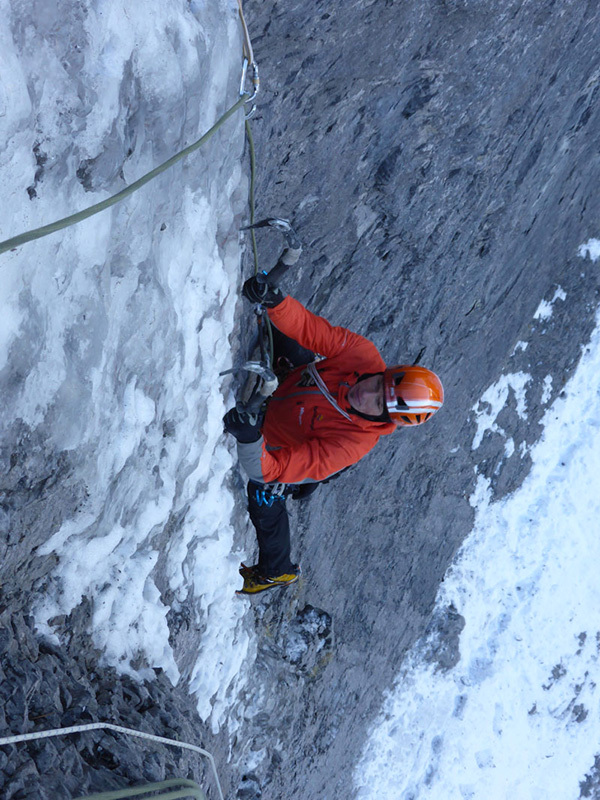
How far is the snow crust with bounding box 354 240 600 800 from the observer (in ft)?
21.6

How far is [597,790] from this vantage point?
7125 mm

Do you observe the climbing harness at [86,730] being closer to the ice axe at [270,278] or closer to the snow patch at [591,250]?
the ice axe at [270,278]

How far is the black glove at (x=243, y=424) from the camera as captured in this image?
3445mm

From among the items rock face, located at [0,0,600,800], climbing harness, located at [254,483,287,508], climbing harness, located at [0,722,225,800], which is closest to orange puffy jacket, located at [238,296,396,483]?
climbing harness, located at [254,483,287,508]

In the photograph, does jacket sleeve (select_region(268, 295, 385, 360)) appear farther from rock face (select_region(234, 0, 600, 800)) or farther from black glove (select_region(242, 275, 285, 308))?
rock face (select_region(234, 0, 600, 800))

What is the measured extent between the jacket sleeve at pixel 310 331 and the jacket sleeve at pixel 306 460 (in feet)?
2.02

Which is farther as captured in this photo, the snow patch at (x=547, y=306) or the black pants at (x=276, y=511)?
the snow patch at (x=547, y=306)

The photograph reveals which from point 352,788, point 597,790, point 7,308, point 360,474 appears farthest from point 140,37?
point 597,790

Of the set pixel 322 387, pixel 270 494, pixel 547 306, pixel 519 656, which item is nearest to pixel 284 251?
pixel 322 387

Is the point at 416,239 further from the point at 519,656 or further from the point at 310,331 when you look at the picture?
the point at 519,656

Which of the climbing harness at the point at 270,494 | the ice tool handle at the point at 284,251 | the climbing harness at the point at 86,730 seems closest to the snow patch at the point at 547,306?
the climbing harness at the point at 270,494

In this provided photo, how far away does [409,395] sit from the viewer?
12.1 feet

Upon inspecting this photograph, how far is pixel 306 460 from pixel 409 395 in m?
0.70

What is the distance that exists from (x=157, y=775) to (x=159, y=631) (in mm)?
951
